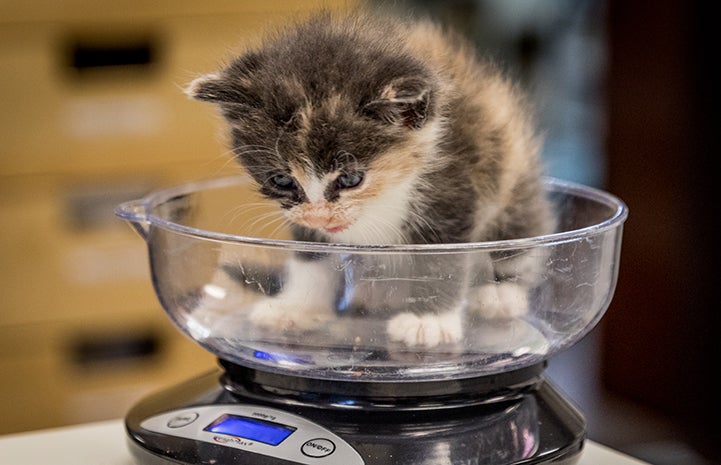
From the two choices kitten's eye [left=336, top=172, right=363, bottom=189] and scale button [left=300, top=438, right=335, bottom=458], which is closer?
scale button [left=300, top=438, right=335, bottom=458]

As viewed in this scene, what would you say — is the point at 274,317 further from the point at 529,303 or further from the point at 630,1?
the point at 630,1

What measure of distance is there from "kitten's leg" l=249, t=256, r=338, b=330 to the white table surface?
0.15 meters

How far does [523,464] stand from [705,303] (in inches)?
52.2

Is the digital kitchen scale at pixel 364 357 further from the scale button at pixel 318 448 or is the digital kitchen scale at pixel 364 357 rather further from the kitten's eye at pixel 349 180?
the kitten's eye at pixel 349 180

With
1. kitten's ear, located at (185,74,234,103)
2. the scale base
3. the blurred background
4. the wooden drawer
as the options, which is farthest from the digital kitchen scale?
the wooden drawer

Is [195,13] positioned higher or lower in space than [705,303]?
higher

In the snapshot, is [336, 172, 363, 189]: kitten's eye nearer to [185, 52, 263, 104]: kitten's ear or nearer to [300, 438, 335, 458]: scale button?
[185, 52, 263, 104]: kitten's ear

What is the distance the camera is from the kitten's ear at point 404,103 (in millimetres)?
772

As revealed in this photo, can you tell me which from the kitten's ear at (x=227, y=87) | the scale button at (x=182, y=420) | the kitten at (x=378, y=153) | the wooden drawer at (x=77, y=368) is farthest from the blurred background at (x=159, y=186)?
the scale button at (x=182, y=420)

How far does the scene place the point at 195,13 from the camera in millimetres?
1713

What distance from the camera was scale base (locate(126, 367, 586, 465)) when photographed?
658 mm

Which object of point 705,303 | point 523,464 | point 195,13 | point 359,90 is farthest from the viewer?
point 705,303

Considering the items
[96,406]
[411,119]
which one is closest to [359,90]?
[411,119]

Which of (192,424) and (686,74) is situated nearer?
(192,424)
